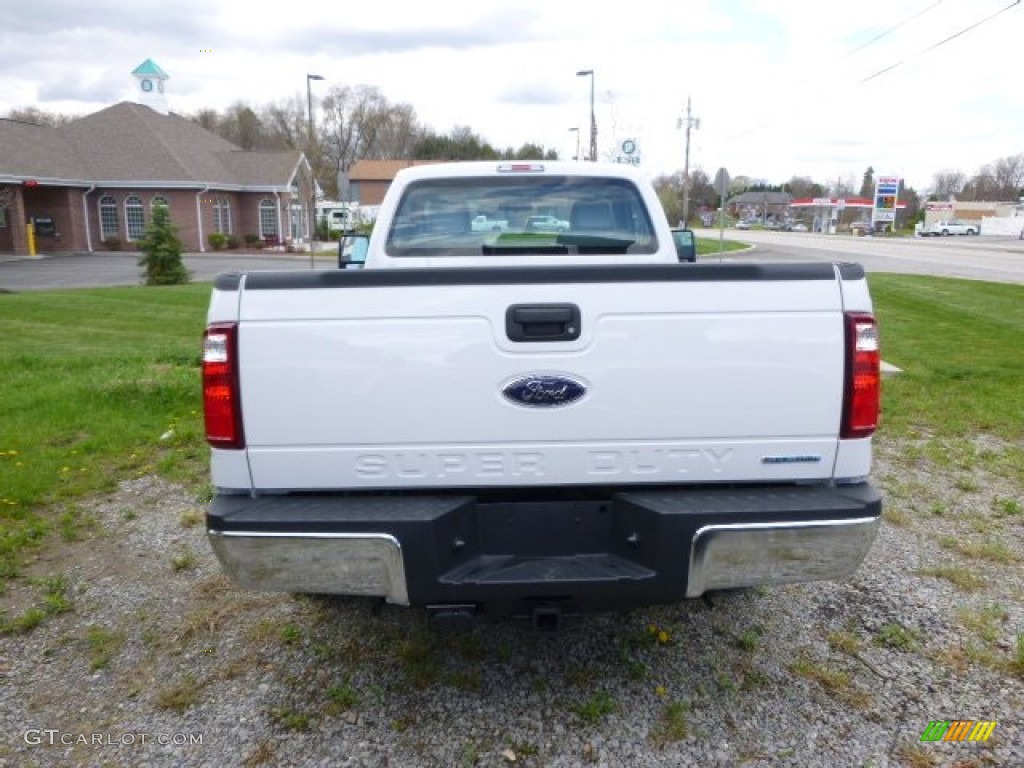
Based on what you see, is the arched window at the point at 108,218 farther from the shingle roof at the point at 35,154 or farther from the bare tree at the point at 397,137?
the bare tree at the point at 397,137

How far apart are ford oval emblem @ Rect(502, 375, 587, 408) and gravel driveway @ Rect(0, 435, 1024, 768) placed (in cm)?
126

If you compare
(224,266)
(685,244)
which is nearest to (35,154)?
(224,266)

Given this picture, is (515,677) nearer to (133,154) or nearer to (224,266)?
(224,266)

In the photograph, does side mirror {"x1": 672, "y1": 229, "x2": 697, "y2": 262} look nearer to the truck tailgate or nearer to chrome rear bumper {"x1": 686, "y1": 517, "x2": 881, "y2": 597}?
the truck tailgate

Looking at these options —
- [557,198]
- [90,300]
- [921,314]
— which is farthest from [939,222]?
[557,198]

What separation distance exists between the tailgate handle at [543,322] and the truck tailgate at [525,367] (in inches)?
0.7

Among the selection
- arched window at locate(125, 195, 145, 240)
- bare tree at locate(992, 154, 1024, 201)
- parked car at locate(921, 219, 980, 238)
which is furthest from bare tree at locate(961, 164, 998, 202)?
arched window at locate(125, 195, 145, 240)

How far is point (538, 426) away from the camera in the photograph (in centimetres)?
279

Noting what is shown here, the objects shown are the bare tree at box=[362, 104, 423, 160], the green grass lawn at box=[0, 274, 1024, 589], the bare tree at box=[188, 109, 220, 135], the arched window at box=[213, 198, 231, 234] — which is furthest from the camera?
the bare tree at box=[362, 104, 423, 160]

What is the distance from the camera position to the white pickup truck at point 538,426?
2.71m

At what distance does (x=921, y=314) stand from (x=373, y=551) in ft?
43.9

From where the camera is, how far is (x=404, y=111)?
86.8 metres

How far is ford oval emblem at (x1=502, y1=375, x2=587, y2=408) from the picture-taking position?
276cm

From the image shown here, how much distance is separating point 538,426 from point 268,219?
44.7m
